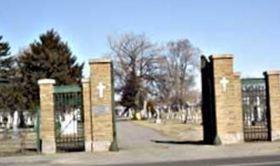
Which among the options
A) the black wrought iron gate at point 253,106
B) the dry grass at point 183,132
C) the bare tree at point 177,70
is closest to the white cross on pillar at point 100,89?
the black wrought iron gate at point 253,106

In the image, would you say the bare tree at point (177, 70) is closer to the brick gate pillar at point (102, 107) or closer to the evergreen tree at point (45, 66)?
the evergreen tree at point (45, 66)

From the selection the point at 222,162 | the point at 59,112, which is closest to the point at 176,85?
the point at 59,112

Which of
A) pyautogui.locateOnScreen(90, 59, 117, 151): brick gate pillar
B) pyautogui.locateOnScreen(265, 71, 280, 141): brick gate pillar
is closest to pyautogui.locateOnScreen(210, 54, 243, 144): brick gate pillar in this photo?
pyautogui.locateOnScreen(265, 71, 280, 141): brick gate pillar

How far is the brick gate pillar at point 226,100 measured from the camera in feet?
94.1

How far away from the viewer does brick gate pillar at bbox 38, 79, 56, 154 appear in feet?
94.0

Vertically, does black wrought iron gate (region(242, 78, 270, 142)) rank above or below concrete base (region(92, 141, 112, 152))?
above

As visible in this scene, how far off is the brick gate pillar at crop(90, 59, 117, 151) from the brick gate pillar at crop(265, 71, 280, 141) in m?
6.86

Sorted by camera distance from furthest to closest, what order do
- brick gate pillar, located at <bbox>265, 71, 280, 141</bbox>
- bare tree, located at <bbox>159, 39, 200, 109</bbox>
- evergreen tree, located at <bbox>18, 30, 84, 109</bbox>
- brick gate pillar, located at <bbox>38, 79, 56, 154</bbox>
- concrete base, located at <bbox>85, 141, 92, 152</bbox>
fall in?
bare tree, located at <bbox>159, 39, 200, 109</bbox>
evergreen tree, located at <bbox>18, 30, 84, 109</bbox>
brick gate pillar, located at <bbox>265, 71, 280, 141</bbox>
brick gate pillar, located at <bbox>38, 79, 56, 154</bbox>
concrete base, located at <bbox>85, 141, 92, 152</bbox>

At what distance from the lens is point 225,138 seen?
94.3 ft

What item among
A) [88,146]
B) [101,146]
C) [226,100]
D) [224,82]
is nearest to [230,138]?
[226,100]

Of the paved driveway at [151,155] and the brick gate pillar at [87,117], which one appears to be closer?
the paved driveway at [151,155]

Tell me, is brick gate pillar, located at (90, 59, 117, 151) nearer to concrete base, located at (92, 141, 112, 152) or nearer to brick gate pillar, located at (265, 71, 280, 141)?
concrete base, located at (92, 141, 112, 152)

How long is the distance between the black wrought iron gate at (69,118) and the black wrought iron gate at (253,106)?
23.8ft

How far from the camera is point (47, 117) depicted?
28688mm
